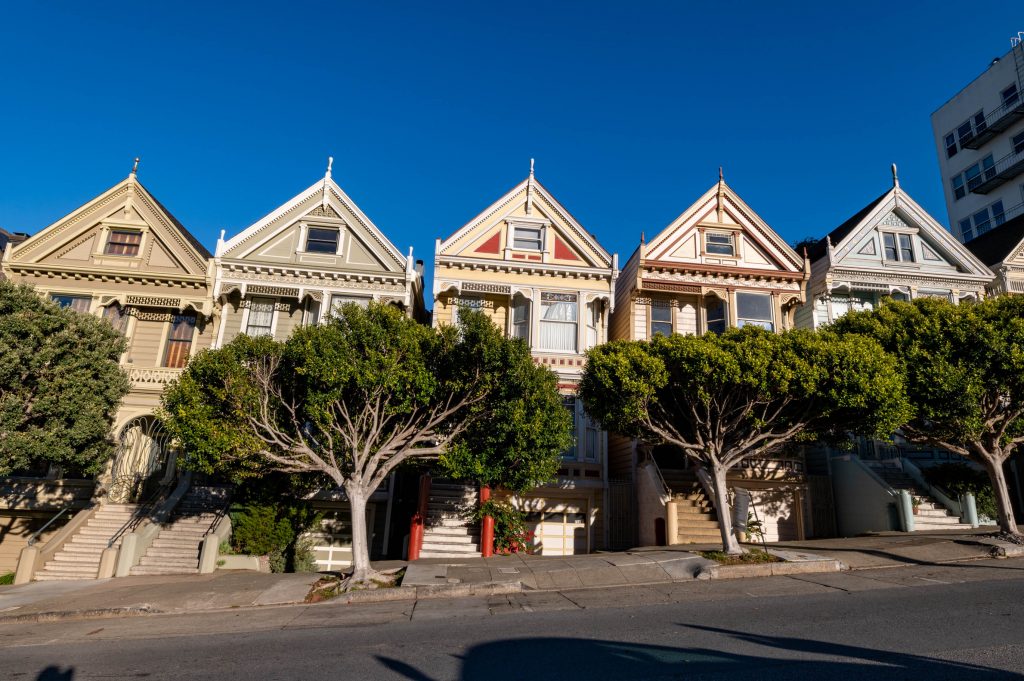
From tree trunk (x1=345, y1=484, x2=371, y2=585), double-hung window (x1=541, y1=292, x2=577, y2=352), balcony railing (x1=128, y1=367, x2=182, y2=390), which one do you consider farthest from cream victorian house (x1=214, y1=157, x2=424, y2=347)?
tree trunk (x1=345, y1=484, x2=371, y2=585)

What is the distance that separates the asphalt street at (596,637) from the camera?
6.63 meters

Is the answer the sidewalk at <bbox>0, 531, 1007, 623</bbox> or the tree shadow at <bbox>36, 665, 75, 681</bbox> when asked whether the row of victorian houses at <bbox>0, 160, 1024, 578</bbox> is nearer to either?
the sidewalk at <bbox>0, 531, 1007, 623</bbox>

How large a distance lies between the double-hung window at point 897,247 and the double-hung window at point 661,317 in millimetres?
9897

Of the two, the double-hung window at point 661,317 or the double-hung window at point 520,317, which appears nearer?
the double-hung window at point 520,317

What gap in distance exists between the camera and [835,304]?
2416 cm

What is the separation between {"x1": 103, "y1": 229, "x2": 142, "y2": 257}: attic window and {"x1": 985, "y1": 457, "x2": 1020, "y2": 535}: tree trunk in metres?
29.1

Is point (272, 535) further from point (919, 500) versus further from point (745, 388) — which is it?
point (919, 500)

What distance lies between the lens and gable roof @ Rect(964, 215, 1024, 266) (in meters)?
24.9

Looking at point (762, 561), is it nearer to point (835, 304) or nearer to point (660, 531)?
point (660, 531)

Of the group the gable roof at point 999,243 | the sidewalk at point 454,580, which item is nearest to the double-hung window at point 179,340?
the sidewalk at point 454,580

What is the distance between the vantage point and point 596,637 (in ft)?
26.6

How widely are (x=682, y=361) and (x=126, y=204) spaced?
861 inches

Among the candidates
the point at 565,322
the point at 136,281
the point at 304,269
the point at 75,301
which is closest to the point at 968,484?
the point at 565,322

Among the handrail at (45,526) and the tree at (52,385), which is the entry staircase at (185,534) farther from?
the handrail at (45,526)
